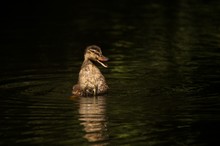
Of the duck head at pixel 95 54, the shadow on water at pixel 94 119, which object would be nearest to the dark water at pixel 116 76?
the shadow on water at pixel 94 119

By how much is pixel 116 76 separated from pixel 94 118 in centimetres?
441

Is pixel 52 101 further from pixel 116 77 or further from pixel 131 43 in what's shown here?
pixel 131 43

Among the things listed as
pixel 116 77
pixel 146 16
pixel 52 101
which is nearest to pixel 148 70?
pixel 116 77

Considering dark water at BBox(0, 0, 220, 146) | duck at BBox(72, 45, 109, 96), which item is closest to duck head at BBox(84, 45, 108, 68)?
duck at BBox(72, 45, 109, 96)

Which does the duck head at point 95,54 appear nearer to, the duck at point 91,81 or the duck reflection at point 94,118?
the duck at point 91,81

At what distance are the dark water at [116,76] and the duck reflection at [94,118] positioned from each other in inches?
0.6

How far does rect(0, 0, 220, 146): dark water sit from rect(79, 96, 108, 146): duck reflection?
0.02 m

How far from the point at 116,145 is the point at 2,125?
2.54 m

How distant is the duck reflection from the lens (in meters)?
12.4

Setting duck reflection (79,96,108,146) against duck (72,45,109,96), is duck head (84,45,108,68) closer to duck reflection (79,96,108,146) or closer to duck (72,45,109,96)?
duck (72,45,109,96)

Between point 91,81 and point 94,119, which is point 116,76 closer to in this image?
point 91,81

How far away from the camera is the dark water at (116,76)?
41.9ft

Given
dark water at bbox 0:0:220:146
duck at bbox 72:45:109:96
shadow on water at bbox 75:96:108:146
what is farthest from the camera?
duck at bbox 72:45:109:96

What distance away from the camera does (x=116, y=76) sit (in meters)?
18.0
